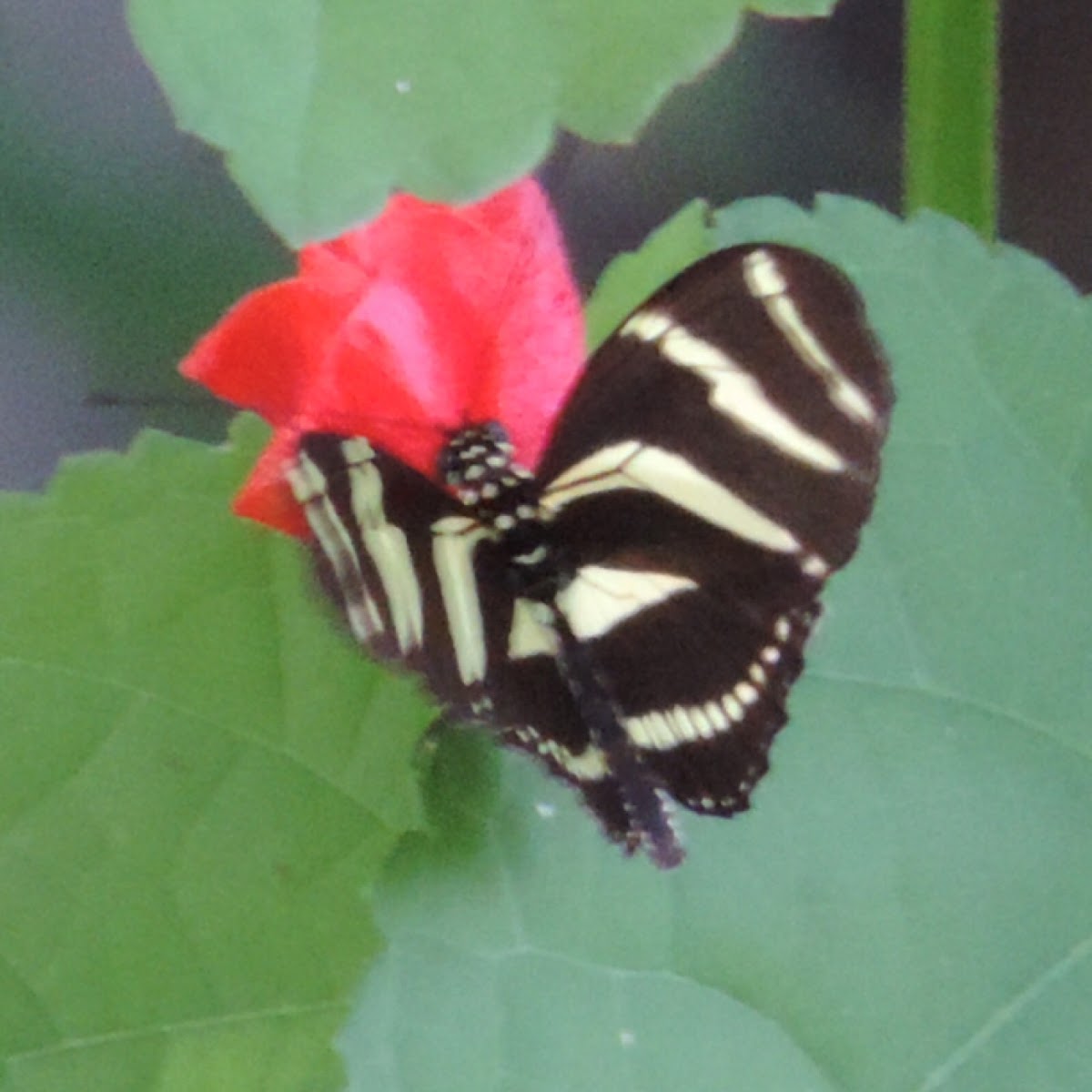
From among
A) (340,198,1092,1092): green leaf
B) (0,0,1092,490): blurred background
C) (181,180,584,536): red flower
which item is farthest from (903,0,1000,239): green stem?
(0,0,1092,490): blurred background

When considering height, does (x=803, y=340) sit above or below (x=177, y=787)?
above

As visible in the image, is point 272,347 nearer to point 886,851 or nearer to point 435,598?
point 435,598

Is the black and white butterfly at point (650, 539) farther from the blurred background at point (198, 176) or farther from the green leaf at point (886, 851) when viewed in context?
the blurred background at point (198, 176)

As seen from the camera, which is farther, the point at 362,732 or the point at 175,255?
the point at 175,255

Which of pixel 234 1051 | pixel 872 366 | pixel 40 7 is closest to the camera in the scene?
pixel 872 366

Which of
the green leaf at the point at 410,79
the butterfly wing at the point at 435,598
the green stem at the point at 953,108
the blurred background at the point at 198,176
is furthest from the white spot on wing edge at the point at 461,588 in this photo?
the blurred background at the point at 198,176

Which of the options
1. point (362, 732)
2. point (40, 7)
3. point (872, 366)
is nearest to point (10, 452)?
point (40, 7)

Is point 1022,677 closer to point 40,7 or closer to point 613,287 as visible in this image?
point 613,287

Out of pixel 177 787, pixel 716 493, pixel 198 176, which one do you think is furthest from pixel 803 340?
pixel 198 176
